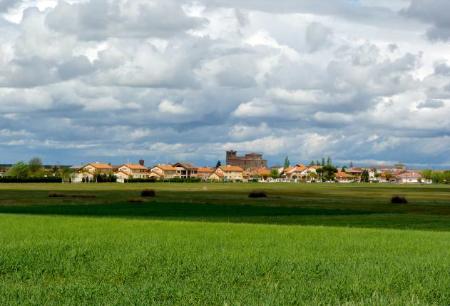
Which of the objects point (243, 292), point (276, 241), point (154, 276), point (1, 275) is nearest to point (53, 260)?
point (1, 275)

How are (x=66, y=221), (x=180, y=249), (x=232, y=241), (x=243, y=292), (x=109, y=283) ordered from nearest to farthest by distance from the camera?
(x=243, y=292) → (x=109, y=283) → (x=180, y=249) → (x=232, y=241) → (x=66, y=221)

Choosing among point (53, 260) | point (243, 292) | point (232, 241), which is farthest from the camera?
point (232, 241)

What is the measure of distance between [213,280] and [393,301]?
5421 mm

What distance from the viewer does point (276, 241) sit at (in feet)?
102

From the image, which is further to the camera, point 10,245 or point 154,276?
point 10,245

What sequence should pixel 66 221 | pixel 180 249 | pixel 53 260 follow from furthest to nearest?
pixel 66 221
pixel 180 249
pixel 53 260

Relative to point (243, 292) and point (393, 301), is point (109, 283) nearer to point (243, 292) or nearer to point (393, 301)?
point (243, 292)

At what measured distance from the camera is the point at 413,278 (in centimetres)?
2017

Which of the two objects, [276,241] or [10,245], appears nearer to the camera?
[10,245]

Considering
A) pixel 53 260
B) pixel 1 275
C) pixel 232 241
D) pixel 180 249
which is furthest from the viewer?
pixel 232 241

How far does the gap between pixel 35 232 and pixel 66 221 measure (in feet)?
29.4

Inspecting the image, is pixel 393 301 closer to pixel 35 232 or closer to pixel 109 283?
pixel 109 283

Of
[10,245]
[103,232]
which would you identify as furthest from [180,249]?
[103,232]

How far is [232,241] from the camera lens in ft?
102
